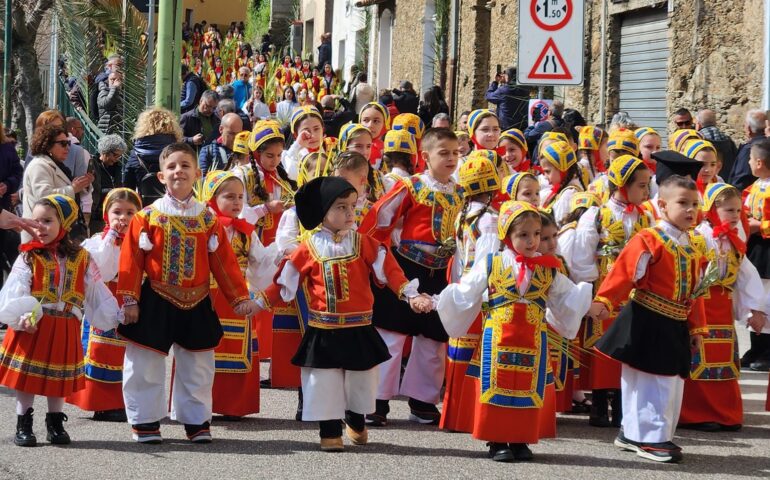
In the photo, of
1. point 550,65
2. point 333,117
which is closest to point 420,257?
point 550,65

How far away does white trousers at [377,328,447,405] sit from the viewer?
348 inches

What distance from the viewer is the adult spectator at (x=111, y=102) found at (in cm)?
1634

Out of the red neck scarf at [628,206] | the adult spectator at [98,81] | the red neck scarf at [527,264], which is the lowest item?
the red neck scarf at [527,264]

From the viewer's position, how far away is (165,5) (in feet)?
44.2

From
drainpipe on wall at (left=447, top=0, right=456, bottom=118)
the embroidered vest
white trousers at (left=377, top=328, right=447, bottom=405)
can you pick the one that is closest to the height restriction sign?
white trousers at (left=377, top=328, right=447, bottom=405)

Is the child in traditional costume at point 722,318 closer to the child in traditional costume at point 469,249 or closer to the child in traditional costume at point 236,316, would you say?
the child in traditional costume at point 469,249

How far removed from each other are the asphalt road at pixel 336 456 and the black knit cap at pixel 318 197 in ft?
4.29

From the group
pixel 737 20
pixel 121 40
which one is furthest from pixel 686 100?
pixel 121 40

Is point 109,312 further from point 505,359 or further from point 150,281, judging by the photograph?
point 505,359

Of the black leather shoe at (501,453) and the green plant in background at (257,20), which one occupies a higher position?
the green plant in background at (257,20)

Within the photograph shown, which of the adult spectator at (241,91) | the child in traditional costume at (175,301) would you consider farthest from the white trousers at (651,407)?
the adult spectator at (241,91)

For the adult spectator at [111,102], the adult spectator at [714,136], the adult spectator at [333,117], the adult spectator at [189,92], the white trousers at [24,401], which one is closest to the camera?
the white trousers at [24,401]

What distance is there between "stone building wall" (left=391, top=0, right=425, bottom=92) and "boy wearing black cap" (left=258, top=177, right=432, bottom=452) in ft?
77.8

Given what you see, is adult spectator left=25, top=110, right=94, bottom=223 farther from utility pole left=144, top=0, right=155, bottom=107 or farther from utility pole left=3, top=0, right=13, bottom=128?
utility pole left=3, top=0, right=13, bottom=128
